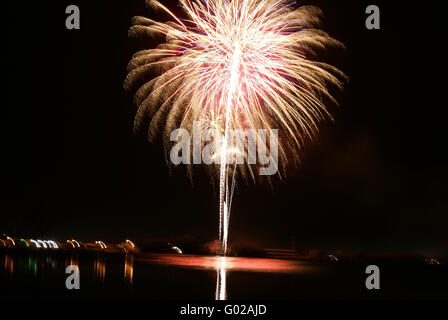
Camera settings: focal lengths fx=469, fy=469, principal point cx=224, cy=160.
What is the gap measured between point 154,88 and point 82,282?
392 inches

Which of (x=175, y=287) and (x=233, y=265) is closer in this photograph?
(x=175, y=287)

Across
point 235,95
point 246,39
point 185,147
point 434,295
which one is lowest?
point 434,295

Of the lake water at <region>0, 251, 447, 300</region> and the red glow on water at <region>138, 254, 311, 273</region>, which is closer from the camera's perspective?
the lake water at <region>0, 251, 447, 300</region>

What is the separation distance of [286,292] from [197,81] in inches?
436

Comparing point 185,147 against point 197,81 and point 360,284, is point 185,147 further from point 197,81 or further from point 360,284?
point 360,284

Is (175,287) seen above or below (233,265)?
above

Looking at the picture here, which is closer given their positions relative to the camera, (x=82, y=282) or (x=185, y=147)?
(x=82, y=282)

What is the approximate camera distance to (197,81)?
68.6 ft

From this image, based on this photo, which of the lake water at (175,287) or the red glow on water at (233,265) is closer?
the lake water at (175,287)
